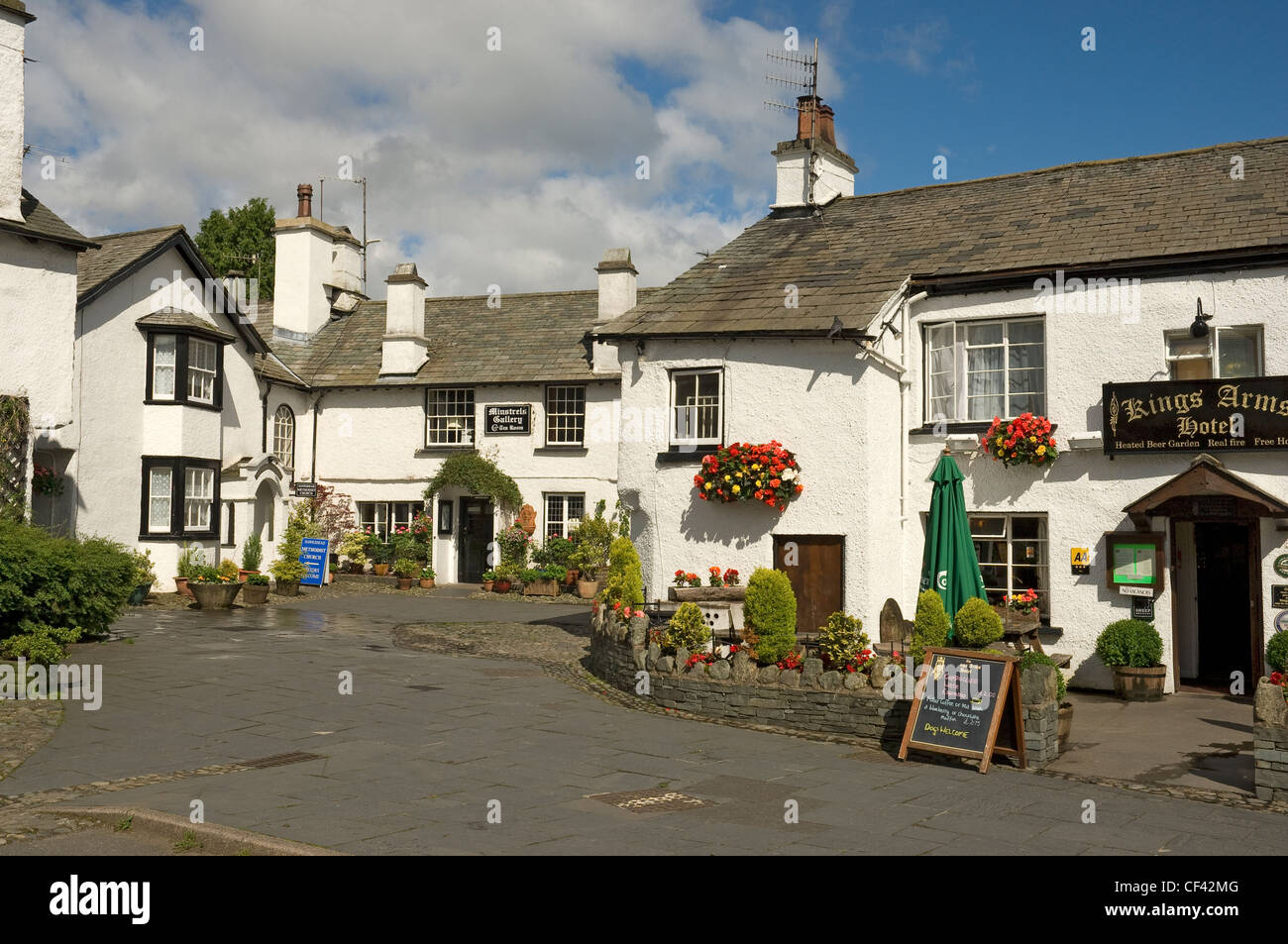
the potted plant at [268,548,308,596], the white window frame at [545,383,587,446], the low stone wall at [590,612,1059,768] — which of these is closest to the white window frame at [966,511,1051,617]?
the low stone wall at [590,612,1059,768]

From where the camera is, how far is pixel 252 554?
81.7ft

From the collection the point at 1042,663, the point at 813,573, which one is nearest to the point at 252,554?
the point at 813,573

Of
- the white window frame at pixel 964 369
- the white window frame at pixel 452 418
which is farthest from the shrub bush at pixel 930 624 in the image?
the white window frame at pixel 452 418

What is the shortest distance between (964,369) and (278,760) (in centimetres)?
1159

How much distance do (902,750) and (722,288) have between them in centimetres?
992

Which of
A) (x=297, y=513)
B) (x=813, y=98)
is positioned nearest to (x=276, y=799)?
(x=813, y=98)

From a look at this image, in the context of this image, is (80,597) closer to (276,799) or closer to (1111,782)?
(276,799)

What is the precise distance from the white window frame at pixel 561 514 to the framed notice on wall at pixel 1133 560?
15.4 meters

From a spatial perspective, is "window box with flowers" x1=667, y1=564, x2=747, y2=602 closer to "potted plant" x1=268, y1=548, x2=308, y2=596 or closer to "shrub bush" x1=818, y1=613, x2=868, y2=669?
"shrub bush" x1=818, y1=613, x2=868, y2=669

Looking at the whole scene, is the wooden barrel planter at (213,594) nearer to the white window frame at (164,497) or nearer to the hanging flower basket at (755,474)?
the white window frame at (164,497)

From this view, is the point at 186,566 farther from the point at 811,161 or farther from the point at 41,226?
the point at 811,161

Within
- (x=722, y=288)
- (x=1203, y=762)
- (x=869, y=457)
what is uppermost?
(x=722, y=288)

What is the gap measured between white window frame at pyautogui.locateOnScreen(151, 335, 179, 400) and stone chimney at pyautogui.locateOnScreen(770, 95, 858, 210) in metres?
13.6

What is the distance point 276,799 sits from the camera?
8133mm
